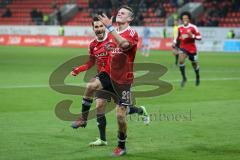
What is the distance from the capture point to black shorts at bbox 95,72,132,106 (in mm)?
9859

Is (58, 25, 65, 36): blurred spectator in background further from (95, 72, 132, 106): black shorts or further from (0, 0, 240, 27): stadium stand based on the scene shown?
(95, 72, 132, 106): black shorts

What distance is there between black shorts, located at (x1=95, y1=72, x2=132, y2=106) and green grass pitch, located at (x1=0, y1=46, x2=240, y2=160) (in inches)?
35.1

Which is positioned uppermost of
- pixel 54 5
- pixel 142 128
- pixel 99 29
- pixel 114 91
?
pixel 99 29

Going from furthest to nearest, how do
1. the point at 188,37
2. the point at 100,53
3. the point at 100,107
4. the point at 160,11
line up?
the point at 160,11 < the point at 188,37 < the point at 100,53 < the point at 100,107

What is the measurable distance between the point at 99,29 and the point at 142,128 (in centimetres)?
273

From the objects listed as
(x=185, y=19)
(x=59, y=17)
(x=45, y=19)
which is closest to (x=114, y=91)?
(x=185, y=19)

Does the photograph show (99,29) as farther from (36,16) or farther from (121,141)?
(36,16)

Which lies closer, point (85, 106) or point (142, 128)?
point (85, 106)

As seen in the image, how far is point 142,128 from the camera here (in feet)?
41.7

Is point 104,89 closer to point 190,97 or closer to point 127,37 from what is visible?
point 127,37

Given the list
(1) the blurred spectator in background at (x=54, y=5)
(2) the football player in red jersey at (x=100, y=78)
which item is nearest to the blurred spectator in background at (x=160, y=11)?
(1) the blurred spectator in background at (x=54, y=5)

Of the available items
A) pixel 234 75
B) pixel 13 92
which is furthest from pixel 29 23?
pixel 13 92

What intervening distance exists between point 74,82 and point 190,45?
15.6 feet

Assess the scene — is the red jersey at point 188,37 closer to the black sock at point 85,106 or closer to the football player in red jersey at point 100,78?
the football player in red jersey at point 100,78
